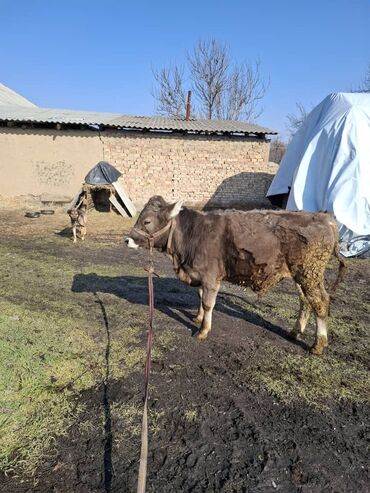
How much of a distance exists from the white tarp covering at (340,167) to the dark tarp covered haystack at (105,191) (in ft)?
22.6

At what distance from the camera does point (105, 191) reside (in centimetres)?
1476

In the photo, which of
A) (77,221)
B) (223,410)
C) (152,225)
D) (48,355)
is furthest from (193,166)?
(223,410)

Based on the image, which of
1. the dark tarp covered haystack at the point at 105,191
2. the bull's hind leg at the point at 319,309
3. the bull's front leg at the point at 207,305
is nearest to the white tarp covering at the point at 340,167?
the bull's hind leg at the point at 319,309

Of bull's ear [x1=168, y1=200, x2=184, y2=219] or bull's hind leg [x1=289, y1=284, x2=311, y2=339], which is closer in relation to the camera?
bull's ear [x1=168, y1=200, x2=184, y2=219]

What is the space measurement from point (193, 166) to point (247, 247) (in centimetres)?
1221

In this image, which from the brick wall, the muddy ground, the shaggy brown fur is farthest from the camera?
the brick wall

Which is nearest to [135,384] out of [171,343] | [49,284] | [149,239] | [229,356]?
[171,343]

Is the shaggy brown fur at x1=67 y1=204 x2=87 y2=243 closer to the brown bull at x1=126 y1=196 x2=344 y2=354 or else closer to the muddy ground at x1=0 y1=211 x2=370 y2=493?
the muddy ground at x1=0 y1=211 x2=370 y2=493

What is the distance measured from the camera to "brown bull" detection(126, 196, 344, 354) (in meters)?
3.97

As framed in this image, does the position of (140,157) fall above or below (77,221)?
above

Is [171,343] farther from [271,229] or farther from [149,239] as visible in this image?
[271,229]

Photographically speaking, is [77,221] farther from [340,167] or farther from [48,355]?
[340,167]

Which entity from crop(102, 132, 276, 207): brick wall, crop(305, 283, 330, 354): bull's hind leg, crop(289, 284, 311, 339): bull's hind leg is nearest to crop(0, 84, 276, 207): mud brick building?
crop(102, 132, 276, 207): brick wall

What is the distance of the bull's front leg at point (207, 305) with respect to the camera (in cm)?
434
